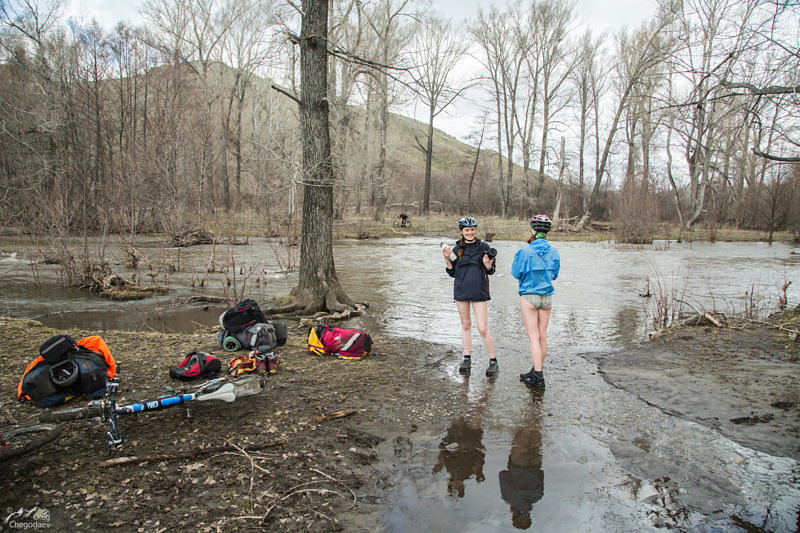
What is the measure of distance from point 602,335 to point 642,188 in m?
24.0

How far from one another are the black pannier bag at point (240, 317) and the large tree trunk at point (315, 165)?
108 inches

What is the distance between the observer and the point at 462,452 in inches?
168

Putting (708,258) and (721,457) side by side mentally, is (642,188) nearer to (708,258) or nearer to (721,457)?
(708,258)

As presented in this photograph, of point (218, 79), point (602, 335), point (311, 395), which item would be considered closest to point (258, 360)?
point (311, 395)

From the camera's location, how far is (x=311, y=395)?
514cm

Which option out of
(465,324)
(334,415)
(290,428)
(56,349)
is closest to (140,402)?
(56,349)

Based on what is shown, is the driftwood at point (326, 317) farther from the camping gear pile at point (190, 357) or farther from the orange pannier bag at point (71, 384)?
the orange pannier bag at point (71, 384)

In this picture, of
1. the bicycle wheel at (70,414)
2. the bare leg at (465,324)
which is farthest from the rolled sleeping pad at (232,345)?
the bare leg at (465,324)

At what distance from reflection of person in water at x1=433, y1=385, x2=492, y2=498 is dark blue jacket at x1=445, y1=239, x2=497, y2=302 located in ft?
5.72

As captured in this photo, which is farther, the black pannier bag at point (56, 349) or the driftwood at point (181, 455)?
the black pannier bag at point (56, 349)

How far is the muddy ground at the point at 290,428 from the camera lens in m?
3.17

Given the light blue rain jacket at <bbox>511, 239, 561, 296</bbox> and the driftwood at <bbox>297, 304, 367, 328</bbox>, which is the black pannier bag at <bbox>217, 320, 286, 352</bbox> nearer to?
the driftwood at <bbox>297, 304, 367, 328</bbox>

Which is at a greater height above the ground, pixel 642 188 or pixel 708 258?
pixel 642 188

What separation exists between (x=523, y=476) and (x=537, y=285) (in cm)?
260
